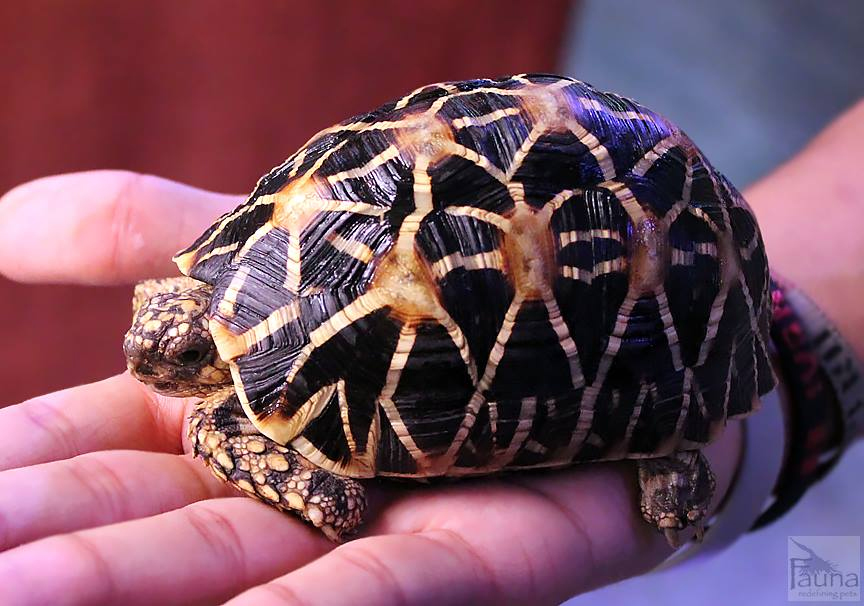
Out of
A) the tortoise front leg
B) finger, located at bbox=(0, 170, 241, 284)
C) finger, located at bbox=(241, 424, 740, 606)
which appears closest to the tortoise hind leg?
finger, located at bbox=(241, 424, 740, 606)

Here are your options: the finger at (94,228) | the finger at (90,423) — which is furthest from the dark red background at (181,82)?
the finger at (90,423)

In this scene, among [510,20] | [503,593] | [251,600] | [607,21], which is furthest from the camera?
[607,21]

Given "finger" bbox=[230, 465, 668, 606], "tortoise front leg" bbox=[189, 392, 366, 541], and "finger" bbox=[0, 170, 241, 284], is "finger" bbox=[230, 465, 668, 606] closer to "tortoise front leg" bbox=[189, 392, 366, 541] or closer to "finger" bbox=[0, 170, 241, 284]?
"tortoise front leg" bbox=[189, 392, 366, 541]

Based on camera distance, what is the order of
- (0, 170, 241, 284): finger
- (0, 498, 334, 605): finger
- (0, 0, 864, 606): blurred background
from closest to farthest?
(0, 498, 334, 605): finger, (0, 170, 241, 284): finger, (0, 0, 864, 606): blurred background

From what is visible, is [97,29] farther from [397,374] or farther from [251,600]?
[251,600]

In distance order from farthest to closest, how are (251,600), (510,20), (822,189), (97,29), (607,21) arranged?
1. (607,21)
2. (510,20)
3. (97,29)
4. (822,189)
5. (251,600)

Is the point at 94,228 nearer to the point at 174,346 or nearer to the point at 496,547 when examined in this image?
the point at 174,346

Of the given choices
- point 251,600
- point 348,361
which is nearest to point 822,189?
point 348,361
